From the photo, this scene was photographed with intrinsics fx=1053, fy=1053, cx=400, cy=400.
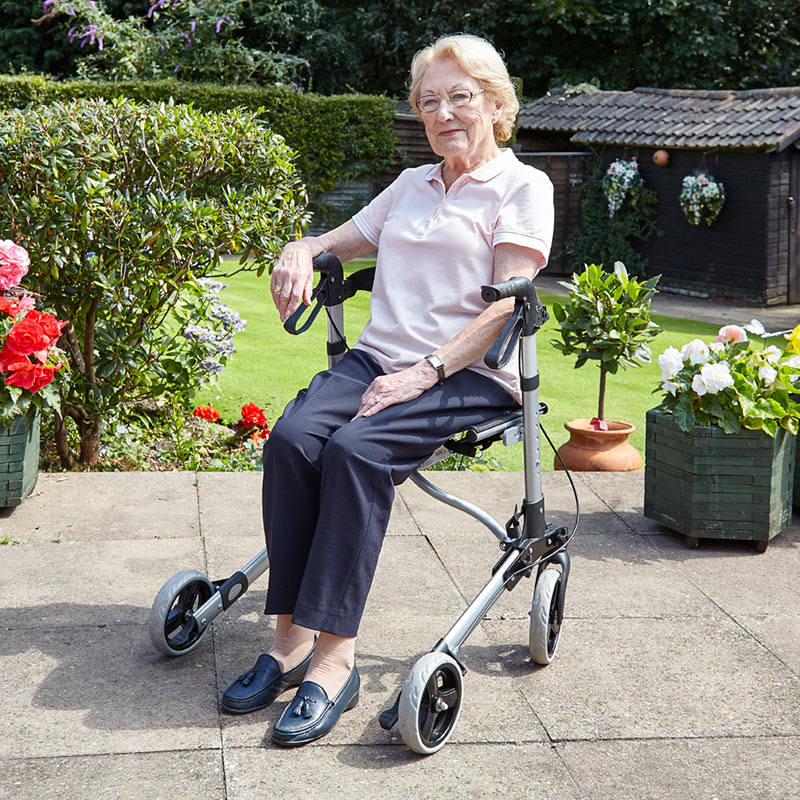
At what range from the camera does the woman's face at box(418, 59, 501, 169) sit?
2.74m

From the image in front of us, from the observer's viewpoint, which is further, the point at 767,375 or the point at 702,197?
the point at 702,197

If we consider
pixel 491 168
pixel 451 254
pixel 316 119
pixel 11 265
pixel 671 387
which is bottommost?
pixel 671 387

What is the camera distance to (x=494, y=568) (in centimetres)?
261

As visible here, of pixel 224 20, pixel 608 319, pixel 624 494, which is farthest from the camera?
pixel 224 20

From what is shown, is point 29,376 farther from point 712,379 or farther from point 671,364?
point 712,379

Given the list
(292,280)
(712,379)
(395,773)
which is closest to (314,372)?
(712,379)

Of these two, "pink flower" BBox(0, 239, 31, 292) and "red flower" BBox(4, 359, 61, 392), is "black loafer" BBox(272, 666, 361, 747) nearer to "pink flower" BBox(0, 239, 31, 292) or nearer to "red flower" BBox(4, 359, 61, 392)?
"red flower" BBox(4, 359, 61, 392)

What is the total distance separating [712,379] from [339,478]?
1695 millimetres

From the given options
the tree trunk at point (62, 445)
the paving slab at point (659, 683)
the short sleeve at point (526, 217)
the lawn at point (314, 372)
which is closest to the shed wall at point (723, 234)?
the lawn at point (314, 372)

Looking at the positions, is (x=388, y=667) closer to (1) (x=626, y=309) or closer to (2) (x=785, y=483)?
(2) (x=785, y=483)

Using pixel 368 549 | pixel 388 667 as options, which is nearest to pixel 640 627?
pixel 388 667

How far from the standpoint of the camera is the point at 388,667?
2725 millimetres

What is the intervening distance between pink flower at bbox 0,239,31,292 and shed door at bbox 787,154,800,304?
10.2 metres

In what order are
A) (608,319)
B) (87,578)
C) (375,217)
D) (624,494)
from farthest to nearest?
1. (608,319)
2. (624,494)
3. (87,578)
4. (375,217)
